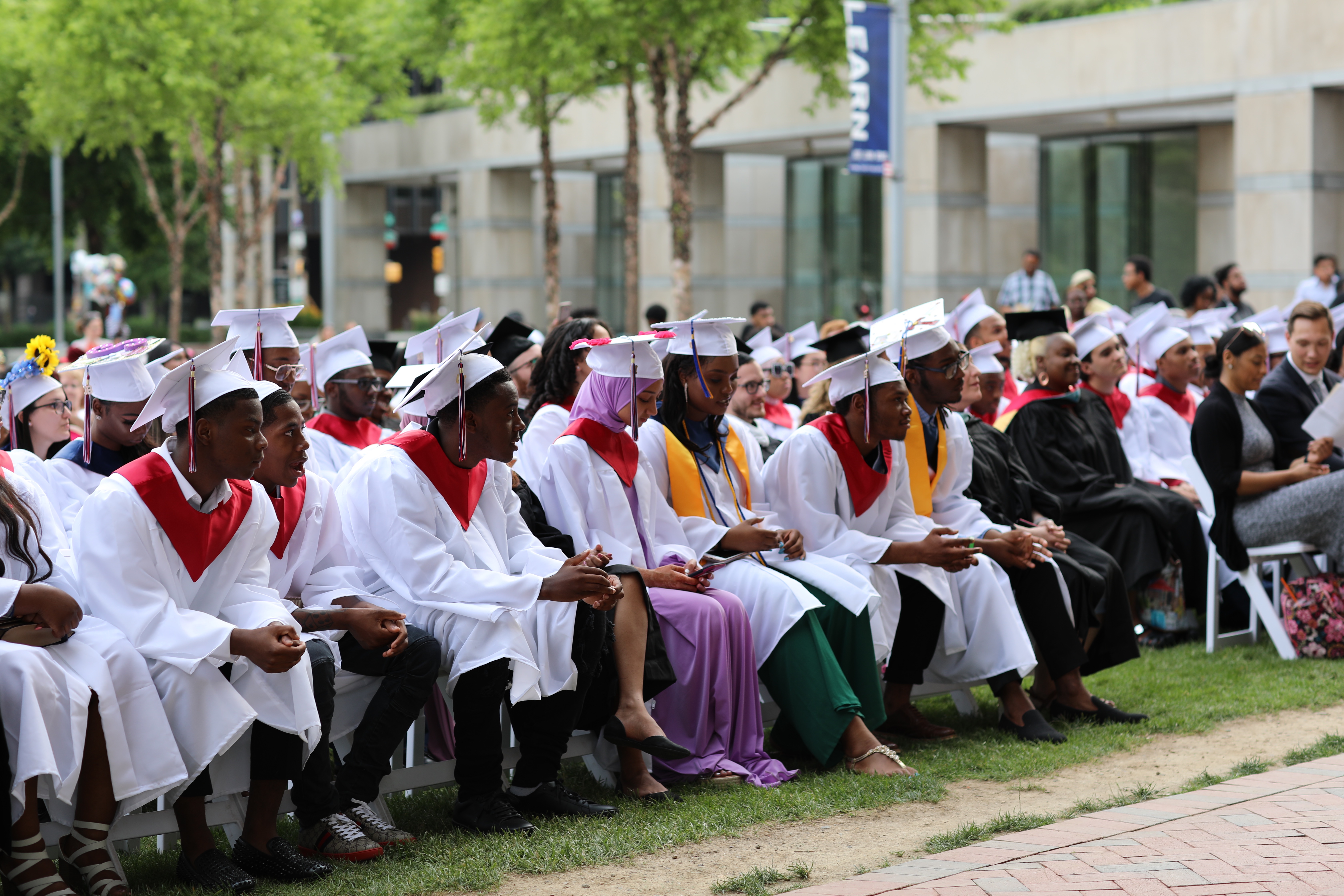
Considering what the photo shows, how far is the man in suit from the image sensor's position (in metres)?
9.15

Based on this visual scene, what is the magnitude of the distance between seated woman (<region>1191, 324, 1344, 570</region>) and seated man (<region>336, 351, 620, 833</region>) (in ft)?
14.3

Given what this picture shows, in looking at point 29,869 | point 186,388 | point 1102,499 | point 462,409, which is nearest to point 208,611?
point 186,388

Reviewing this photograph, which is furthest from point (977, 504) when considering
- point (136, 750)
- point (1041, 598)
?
point (136, 750)

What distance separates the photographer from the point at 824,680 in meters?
6.39

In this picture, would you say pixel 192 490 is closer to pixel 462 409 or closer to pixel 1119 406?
pixel 462 409

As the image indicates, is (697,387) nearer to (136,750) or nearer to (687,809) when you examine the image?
(687,809)

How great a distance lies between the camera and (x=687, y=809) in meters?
5.79

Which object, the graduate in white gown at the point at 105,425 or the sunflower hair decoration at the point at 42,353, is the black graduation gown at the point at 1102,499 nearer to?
the graduate in white gown at the point at 105,425

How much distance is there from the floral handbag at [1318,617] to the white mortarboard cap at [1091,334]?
6.33ft

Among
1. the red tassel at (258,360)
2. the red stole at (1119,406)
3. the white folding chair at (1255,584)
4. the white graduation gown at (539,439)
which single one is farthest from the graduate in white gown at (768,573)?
the red stole at (1119,406)

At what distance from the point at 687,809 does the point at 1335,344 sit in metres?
7.26

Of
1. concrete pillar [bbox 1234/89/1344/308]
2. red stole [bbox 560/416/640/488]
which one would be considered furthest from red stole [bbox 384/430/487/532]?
concrete pillar [bbox 1234/89/1344/308]

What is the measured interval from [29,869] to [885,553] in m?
3.73

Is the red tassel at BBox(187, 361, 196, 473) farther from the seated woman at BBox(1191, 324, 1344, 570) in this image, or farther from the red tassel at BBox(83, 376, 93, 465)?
the seated woman at BBox(1191, 324, 1344, 570)
